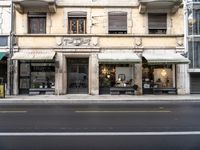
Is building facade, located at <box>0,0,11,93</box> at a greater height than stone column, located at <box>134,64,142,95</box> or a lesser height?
greater

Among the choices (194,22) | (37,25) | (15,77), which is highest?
(194,22)

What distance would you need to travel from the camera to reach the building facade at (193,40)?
23.3 m

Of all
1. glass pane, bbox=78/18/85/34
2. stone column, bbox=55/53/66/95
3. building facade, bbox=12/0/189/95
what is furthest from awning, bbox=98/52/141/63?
stone column, bbox=55/53/66/95

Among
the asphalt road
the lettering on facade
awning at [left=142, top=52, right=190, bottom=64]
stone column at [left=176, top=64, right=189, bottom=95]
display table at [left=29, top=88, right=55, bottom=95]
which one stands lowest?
the asphalt road

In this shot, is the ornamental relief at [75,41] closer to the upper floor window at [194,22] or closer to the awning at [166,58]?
the awning at [166,58]

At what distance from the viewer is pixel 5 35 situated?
22.9 m

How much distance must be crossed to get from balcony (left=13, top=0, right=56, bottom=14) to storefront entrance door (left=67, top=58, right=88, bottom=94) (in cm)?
429

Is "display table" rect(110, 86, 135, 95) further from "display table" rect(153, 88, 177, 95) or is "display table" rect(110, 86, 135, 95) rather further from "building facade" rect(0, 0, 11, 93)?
"building facade" rect(0, 0, 11, 93)

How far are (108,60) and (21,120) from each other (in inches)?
459

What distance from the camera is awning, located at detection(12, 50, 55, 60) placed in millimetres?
21391

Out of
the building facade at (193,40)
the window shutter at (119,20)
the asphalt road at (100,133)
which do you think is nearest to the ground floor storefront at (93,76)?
the building facade at (193,40)

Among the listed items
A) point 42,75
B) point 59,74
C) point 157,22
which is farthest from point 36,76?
point 157,22

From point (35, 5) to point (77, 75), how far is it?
6.30 m

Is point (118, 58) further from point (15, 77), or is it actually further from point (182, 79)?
point (15, 77)
